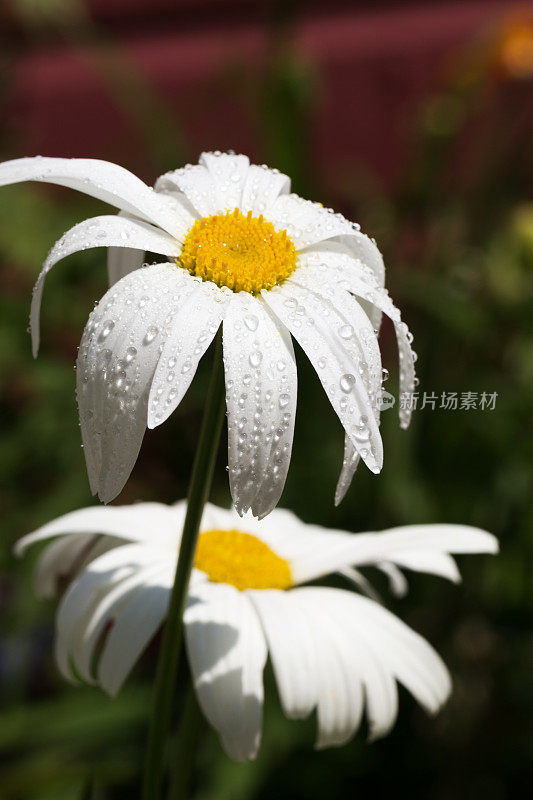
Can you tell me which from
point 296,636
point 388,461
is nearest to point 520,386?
point 388,461

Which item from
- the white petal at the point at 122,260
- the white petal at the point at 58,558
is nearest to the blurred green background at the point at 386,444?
the white petal at the point at 58,558

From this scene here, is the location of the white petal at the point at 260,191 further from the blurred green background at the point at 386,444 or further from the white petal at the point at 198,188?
the blurred green background at the point at 386,444

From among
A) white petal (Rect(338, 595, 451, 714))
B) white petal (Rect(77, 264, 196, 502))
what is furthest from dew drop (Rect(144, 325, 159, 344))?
white petal (Rect(338, 595, 451, 714))

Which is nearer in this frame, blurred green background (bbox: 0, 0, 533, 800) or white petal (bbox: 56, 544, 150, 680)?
white petal (bbox: 56, 544, 150, 680)

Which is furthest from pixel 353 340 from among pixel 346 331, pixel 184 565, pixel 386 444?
pixel 386 444

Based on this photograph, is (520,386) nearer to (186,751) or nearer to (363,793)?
(363,793)

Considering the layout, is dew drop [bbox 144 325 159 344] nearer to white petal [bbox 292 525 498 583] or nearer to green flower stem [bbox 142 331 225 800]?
green flower stem [bbox 142 331 225 800]

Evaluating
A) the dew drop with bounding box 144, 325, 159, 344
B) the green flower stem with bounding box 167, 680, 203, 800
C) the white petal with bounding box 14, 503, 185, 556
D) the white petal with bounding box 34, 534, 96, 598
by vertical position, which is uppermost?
the dew drop with bounding box 144, 325, 159, 344
